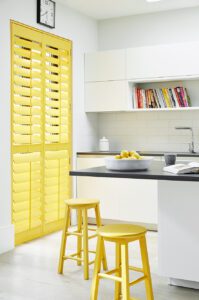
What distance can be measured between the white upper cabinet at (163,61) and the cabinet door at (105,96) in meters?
0.21

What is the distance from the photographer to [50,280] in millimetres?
3816

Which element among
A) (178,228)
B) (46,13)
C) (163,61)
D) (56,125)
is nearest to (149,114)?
(163,61)

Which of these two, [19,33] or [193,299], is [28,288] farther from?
[19,33]

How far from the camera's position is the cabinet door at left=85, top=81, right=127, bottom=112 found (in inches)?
234

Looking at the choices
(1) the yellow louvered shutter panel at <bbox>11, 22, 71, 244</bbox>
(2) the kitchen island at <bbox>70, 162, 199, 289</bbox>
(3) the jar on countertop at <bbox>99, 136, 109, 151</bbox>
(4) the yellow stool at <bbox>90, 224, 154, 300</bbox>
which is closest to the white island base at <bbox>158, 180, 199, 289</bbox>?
(2) the kitchen island at <bbox>70, 162, 199, 289</bbox>

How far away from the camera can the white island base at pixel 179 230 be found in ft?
11.1

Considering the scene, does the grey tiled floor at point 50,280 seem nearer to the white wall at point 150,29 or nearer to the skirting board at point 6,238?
the skirting board at point 6,238

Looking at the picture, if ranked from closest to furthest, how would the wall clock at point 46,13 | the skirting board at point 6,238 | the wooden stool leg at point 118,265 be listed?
1. the wooden stool leg at point 118,265
2. the skirting board at point 6,238
3. the wall clock at point 46,13

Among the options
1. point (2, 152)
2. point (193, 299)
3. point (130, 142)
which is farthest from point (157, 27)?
point (193, 299)

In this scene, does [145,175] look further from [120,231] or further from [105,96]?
[105,96]

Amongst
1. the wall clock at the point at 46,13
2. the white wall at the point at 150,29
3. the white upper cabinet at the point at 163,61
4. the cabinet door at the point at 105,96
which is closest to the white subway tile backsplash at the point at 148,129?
the cabinet door at the point at 105,96

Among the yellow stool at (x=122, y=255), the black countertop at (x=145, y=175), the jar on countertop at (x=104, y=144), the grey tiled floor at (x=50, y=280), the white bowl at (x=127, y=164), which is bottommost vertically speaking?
the grey tiled floor at (x=50, y=280)

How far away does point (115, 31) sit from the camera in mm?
6336

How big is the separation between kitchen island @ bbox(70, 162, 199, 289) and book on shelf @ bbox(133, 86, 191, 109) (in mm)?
2423
